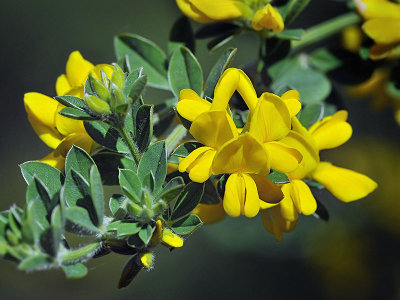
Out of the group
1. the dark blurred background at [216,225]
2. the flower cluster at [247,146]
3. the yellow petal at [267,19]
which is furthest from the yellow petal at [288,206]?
the dark blurred background at [216,225]

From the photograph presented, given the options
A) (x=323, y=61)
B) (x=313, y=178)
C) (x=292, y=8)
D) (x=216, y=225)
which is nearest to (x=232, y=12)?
(x=292, y=8)

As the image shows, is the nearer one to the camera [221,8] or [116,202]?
[116,202]

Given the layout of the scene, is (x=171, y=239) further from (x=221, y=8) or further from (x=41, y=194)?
(x=221, y=8)

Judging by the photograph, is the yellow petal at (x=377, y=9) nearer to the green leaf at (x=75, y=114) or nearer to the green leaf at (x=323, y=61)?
the green leaf at (x=323, y=61)

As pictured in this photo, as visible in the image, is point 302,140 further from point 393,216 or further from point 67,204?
point 393,216

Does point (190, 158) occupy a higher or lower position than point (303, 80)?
higher

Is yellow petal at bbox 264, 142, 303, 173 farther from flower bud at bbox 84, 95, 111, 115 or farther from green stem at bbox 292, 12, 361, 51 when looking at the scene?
green stem at bbox 292, 12, 361, 51
